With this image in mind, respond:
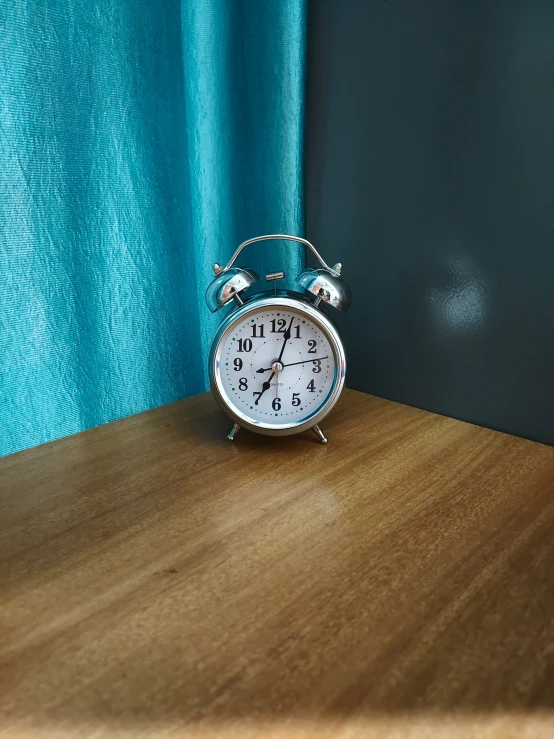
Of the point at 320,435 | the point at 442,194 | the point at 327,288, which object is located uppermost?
the point at 442,194

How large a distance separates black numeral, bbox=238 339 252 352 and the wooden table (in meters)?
0.16

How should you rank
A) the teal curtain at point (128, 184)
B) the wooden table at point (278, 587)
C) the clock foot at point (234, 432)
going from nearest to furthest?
the wooden table at point (278, 587), the teal curtain at point (128, 184), the clock foot at point (234, 432)

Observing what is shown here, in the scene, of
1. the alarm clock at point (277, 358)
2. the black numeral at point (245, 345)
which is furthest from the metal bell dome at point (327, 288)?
the black numeral at point (245, 345)

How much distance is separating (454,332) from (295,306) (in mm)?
302

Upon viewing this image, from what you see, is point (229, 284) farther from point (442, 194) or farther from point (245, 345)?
point (442, 194)

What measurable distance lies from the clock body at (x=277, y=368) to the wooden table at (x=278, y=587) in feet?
0.18

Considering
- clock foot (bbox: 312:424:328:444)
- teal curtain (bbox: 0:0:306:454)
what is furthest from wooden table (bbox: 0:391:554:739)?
teal curtain (bbox: 0:0:306:454)

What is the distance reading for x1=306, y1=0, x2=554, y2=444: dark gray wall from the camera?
0.94 metres

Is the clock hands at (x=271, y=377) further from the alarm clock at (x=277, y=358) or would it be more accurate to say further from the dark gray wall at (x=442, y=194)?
the dark gray wall at (x=442, y=194)

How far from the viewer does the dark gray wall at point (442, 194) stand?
94cm

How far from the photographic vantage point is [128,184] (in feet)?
3.38

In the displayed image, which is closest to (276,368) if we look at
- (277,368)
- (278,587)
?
(277,368)

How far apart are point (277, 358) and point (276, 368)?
0.06 feet

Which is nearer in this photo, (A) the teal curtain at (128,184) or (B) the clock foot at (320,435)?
(A) the teal curtain at (128,184)
